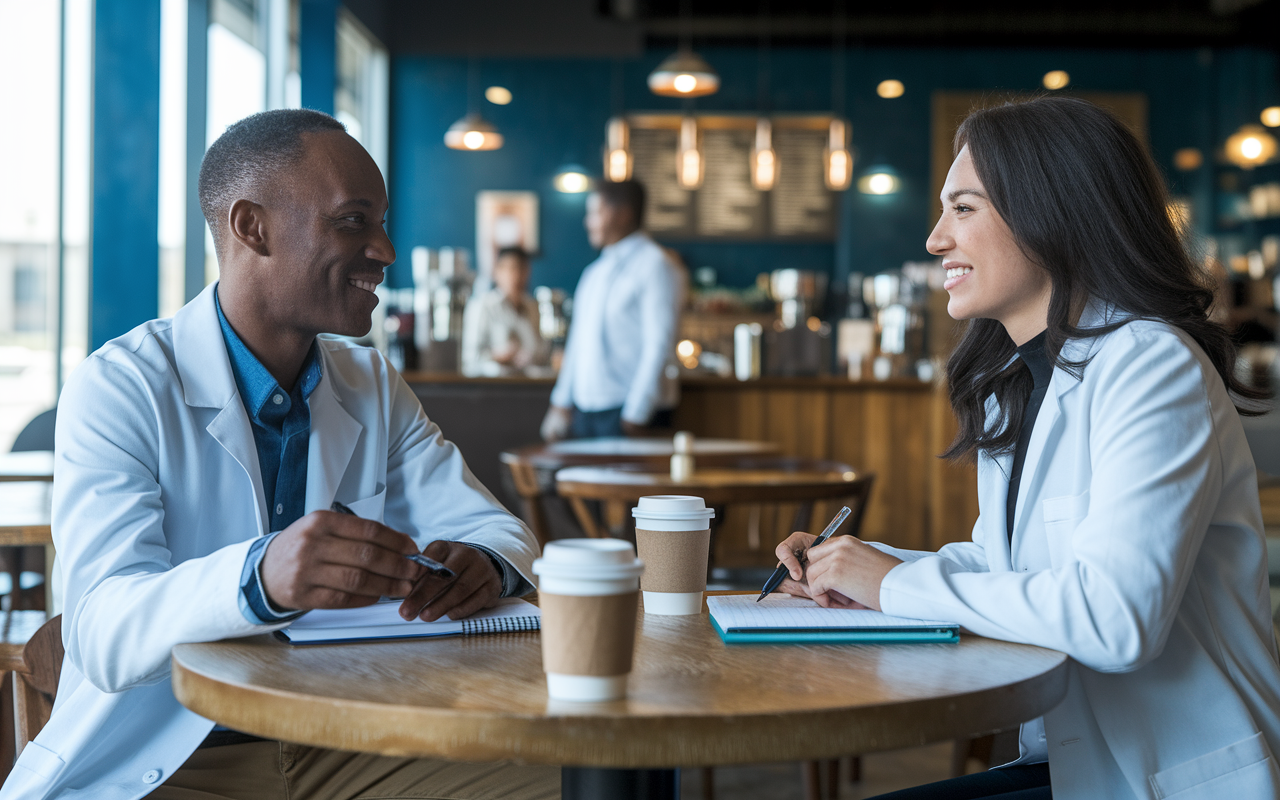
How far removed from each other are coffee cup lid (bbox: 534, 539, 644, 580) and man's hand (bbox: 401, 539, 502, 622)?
→ 0.96ft

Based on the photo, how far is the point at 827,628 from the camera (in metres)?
1.07


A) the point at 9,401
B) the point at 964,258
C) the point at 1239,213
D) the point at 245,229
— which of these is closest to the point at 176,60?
the point at 9,401

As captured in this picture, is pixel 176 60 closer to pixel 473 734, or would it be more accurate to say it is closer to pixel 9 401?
pixel 9 401

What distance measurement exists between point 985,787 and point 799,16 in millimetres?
8390

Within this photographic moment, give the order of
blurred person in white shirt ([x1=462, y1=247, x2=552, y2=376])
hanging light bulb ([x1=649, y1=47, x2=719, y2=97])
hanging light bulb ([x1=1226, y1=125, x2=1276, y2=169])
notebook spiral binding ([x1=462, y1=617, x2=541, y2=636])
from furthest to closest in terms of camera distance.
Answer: hanging light bulb ([x1=1226, y1=125, x2=1276, y2=169]), blurred person in white shirt ([x1=462, y1=247, x2=552, y2=376]), hanging light bulb ([x1=649, y1=47, x2=719, y2=97]), notebook spiral binding ([x1=462, y1=617, x2=541, y2=636])

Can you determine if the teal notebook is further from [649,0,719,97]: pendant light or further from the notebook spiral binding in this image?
[649,0,719,97]: pendant light

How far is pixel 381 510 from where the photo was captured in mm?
1524

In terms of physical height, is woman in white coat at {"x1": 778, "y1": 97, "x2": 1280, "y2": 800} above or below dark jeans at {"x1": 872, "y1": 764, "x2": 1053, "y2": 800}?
above

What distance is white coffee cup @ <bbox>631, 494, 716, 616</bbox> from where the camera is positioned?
1170mm

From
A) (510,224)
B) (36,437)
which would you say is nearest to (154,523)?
(36,437)

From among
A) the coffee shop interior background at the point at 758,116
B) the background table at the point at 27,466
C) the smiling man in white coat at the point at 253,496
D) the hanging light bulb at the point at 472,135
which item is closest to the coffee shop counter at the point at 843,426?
the coffee shop interior background at the point at 758,116

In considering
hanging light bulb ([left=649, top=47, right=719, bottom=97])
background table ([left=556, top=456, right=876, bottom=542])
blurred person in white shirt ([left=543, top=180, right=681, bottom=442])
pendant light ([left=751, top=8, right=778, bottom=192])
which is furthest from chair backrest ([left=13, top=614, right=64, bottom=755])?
pendant light ([left=751, top=8, right=778, bottom=192])

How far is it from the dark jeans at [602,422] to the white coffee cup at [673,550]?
11.9 feet

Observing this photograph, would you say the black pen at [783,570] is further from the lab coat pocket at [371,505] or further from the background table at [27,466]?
the background table at [27,466]
